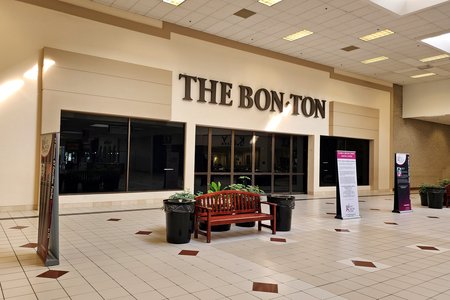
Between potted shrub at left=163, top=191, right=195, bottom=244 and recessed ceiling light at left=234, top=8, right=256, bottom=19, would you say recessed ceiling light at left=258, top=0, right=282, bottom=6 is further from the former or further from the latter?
potted shrub at left=163, top=191, right=195, bottom=244

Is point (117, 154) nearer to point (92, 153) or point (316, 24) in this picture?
point (92, 153)

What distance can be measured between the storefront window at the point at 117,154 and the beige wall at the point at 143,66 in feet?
0.94

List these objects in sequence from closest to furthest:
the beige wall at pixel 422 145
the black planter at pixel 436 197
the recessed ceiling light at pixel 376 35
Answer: the recessed ceiling light at pixel 376 35, the black planter at pixel 436 197, the beige wall at pixel 422 145

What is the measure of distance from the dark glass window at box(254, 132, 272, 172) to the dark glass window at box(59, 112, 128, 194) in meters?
4.35

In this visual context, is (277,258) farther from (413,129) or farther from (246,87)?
(413,129)

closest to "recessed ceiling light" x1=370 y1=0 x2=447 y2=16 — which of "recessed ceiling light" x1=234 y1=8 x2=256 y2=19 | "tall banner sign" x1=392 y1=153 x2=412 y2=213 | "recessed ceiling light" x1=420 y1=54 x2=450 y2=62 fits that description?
"recessed ceiling light" x1=234 y1=8 x2=256 y2=19

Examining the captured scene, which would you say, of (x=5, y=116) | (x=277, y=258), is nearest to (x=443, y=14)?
(x=277, y=258)

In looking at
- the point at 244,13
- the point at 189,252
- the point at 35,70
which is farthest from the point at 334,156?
the point at 35,70

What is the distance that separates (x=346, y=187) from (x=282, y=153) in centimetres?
450

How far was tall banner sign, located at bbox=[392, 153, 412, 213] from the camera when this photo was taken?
859cm

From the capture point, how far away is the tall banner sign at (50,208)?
371 centimetres

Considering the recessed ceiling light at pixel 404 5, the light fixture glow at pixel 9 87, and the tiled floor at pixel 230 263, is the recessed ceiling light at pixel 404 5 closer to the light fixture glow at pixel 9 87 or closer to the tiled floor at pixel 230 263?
the tiled floor at pixel 230 263

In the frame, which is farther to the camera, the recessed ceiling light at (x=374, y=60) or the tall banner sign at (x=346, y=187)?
the recessed ceiling light at (x=374, y=60)

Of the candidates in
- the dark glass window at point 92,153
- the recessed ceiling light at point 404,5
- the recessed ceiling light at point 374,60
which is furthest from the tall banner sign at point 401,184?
the dark glass window at point 92,153
